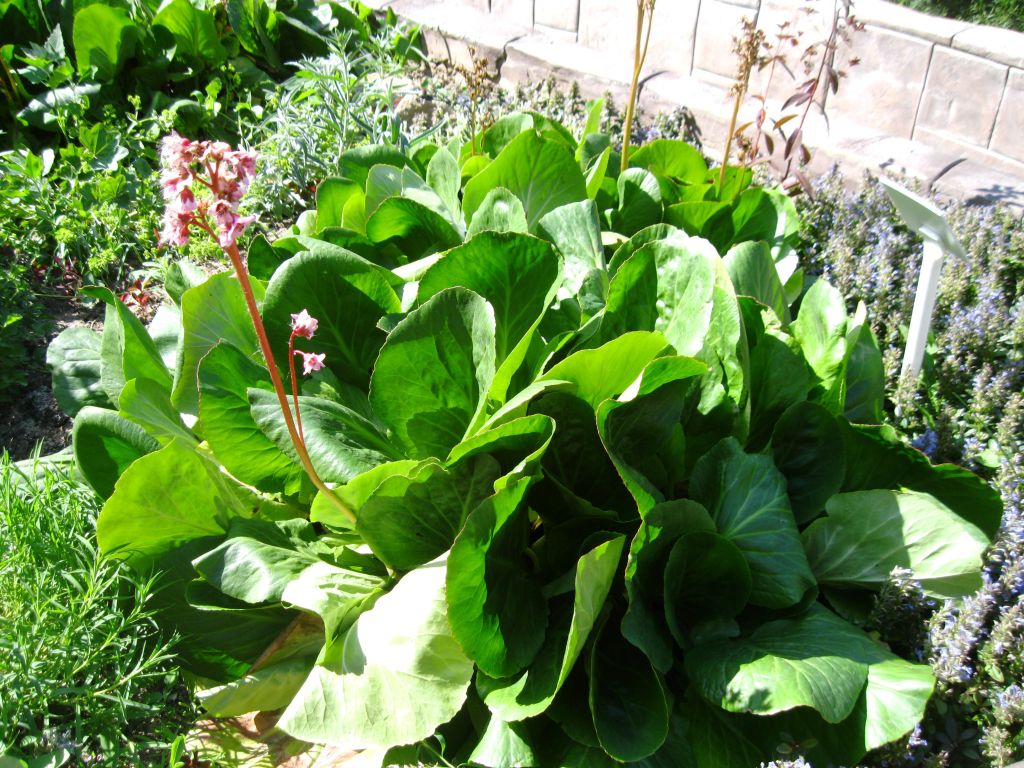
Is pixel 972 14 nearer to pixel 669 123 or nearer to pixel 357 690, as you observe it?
pixel 669 123

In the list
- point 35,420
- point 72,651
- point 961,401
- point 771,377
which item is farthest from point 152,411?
point 961,401

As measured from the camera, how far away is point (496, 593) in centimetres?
170

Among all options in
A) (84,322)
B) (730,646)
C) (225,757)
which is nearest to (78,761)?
(225,757)

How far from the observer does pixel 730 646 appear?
1.70 meters

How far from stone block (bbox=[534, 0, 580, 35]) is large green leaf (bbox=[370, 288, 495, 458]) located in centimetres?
339

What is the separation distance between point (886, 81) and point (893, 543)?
2.48 metres

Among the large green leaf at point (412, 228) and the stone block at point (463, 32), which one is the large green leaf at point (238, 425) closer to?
the large green leaf at point (412, 228)

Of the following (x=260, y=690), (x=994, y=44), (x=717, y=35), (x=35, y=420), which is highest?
(x=994, y=44)

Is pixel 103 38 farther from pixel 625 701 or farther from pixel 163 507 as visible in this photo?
pixel 625 701

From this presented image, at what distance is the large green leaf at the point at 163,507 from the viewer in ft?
5.76

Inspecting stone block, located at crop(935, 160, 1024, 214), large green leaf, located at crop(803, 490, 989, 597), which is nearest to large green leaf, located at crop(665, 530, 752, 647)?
large green leaf, located at crop(803, 490, 989, 597)

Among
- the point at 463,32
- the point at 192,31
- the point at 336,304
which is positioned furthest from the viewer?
the point at 463,32

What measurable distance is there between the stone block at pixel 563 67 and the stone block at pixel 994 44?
130 cm

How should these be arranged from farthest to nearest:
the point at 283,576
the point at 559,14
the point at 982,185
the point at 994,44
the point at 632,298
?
1. the point at 559,14
2. the point at 994,44
3. the point at 982,185
4. the point at 632,298
5. the point at 283,576
